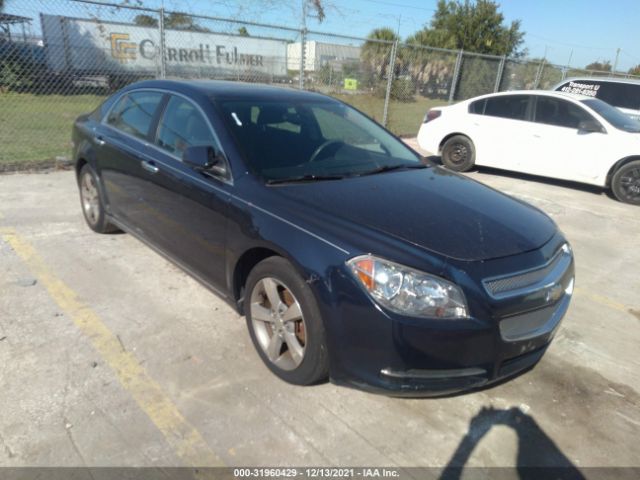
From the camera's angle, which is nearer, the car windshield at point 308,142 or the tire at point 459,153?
the car windshield at point 308,142

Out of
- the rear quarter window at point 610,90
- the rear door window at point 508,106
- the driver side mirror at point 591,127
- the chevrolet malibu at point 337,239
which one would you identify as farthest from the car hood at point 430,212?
the rear quarter window at point 610,90

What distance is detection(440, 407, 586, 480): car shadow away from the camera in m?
2.28

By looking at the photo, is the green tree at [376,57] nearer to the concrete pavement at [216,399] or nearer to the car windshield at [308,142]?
the car windshield at [308,142]

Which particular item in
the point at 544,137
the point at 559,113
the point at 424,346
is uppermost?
the point at 559,113

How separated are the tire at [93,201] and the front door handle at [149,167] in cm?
106

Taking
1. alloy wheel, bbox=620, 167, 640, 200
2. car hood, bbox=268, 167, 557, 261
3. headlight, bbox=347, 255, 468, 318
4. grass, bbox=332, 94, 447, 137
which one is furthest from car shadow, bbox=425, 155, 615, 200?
headlight, bbox=347, 255, 468, 318

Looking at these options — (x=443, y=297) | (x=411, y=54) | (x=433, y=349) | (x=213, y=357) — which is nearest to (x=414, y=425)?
(x=433, y=349)

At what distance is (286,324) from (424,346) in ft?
2.61

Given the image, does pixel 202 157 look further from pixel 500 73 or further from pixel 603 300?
pixel 500 73

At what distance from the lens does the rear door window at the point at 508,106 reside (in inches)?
320

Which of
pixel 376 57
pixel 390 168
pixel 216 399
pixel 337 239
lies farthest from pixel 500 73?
pixel 216 399

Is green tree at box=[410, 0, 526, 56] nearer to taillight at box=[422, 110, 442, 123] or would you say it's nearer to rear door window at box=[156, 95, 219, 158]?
taillight at box=[422, 110, 442, 123]

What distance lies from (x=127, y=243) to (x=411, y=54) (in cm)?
1431

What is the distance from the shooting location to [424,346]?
2186mm
